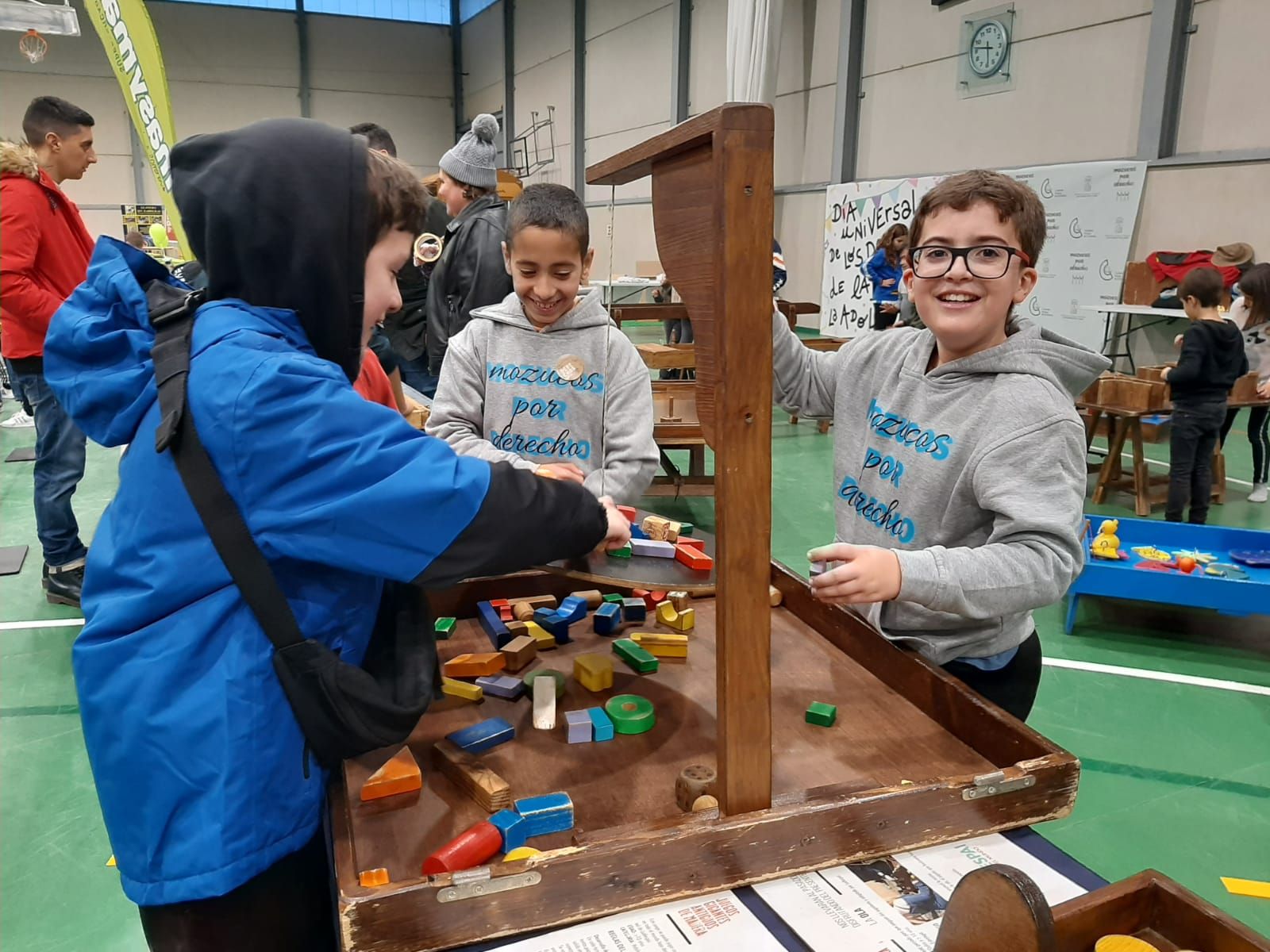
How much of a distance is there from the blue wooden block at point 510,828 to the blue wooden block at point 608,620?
585mm

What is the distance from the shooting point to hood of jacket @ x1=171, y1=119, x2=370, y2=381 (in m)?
0.91

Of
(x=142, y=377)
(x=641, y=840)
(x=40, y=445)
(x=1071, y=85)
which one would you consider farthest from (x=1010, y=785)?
(x=1071, y=85)

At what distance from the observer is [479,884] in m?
0.79

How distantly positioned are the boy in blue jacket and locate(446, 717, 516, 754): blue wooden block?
178mm

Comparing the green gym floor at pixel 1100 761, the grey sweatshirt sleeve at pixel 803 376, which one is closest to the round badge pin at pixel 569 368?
the grey sweatshirt sleeve at pixel 803 376

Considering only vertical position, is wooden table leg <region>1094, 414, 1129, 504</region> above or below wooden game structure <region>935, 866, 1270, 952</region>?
below

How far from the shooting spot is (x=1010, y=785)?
95cm

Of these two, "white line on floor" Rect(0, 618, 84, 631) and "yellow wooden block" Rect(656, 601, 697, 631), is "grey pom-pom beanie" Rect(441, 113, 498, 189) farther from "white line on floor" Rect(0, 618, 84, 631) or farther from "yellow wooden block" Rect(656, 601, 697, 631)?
"yellow wooden block" Rect(656, 601, 697, 631)

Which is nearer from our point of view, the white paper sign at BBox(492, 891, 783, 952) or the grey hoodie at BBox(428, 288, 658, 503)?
the white paper sign at BBox(492, 891, 783, 952)

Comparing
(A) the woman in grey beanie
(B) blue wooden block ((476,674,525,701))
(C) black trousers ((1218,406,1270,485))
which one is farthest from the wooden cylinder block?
(C) black trousers ((1218,406,1270,485))

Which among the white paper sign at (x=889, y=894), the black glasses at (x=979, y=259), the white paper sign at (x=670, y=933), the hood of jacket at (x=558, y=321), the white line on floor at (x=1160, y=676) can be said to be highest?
the black glasses at (x=979, y=259)

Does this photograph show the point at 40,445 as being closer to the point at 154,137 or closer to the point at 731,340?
the point at 154,137

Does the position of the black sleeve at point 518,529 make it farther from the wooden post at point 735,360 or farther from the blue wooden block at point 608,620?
the blue wooden block at point 608,620

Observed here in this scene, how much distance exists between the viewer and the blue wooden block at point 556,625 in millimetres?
1484
